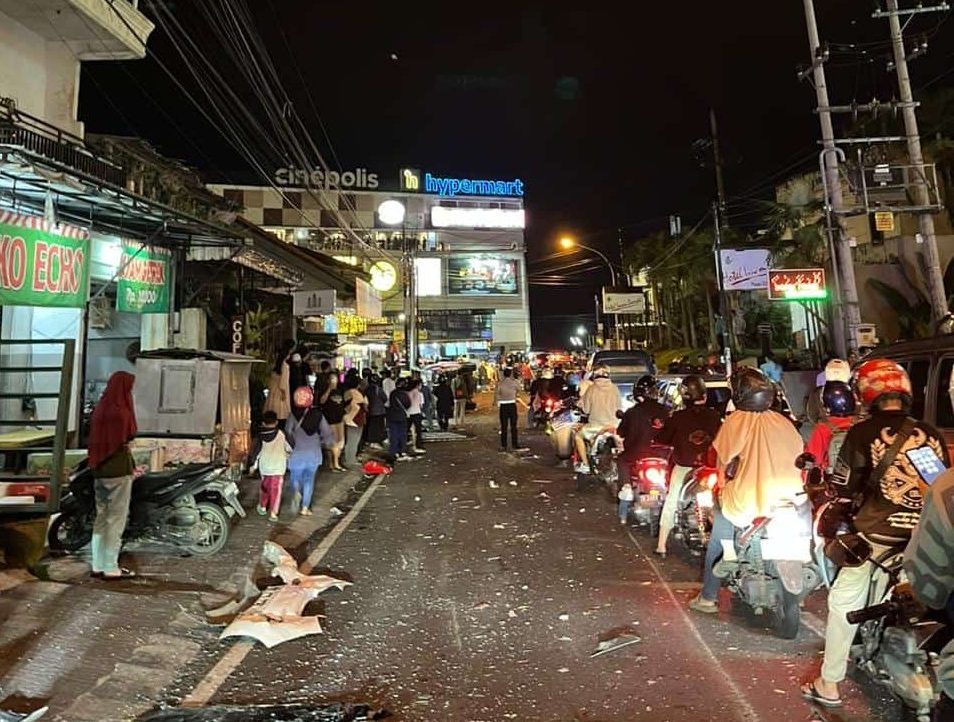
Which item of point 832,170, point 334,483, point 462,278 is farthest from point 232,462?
point 462,278

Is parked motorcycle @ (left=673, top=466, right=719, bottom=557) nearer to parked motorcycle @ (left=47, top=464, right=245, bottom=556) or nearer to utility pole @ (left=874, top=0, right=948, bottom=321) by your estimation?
parked motorcycle @ (left=47, top=464, right=245, bottom=556)

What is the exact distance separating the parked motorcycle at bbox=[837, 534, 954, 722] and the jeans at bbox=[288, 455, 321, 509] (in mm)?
A: 7181

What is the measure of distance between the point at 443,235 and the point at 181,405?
6414 centimetres

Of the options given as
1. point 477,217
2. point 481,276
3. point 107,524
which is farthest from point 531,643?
point 477,217

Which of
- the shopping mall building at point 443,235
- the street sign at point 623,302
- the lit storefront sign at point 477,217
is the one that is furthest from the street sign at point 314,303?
the lit storefront sign at point 477,217

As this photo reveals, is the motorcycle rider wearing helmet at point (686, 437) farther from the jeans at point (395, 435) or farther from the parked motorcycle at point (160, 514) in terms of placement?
the jeans at point (395, 435)

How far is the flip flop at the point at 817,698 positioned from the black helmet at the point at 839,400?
1931 millimetres

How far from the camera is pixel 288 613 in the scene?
535 cm

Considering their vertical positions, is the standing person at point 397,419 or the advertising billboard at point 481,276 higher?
the advertising billboard at point 481,276

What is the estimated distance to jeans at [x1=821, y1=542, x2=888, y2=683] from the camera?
3686 mm

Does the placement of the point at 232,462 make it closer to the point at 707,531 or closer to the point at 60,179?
the point at 60,179

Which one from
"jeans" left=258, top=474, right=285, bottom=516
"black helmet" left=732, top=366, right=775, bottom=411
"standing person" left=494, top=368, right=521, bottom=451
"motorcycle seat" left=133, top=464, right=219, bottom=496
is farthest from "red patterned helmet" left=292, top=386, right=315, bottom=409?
"standing person" left=494, top=368, right=521, bottom=451

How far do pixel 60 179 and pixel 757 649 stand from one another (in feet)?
29.3

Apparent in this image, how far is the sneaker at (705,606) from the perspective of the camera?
535 centimetres
